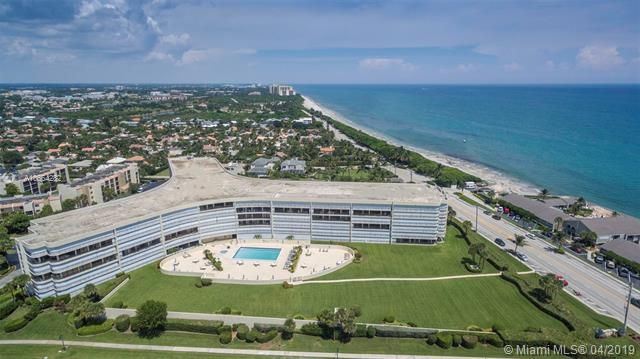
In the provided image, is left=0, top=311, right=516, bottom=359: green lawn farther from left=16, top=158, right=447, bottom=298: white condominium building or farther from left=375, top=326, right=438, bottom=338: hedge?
left=16, top=158, right=447, bottom=298: white condominium building

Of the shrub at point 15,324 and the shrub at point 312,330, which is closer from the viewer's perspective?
the shrub at point 312,330

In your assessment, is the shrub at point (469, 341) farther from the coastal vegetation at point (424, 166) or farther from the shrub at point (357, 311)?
the coastal vegetation at point (424, 166)

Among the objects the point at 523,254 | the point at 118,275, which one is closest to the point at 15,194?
the point at 118,275

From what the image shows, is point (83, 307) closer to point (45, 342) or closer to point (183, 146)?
point (45, 342)

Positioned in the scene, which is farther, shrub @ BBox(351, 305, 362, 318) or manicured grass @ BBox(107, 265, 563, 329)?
manicured grass @ BBox(107, 265, 563, 329)

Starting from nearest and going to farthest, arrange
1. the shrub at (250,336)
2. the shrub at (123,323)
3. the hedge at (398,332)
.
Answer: the shrub at (250,336) → the hedge at (398,332) → the shrub at (123,323)

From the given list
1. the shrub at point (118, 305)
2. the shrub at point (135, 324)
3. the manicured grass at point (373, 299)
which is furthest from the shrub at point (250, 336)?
the shrub at point (118, 305)

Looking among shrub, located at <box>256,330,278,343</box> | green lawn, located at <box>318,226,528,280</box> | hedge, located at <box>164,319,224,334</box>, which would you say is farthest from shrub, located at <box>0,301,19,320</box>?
green lawn, located at <box>318,226,528,280</box>
